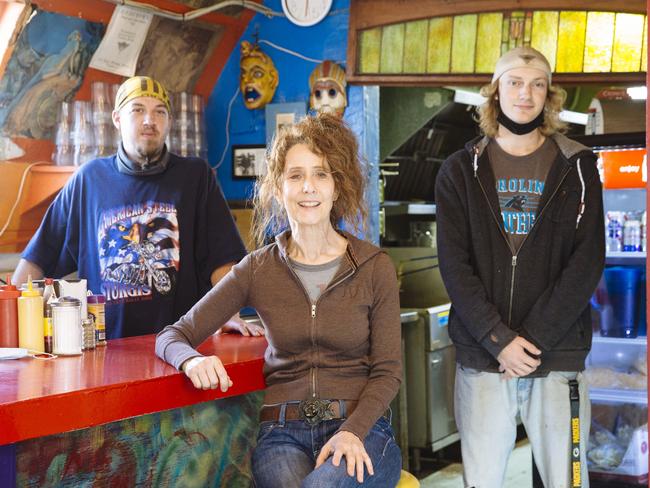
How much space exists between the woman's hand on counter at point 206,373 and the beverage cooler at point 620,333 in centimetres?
286

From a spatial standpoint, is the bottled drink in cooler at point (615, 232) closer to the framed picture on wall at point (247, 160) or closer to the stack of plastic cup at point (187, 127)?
the framed picture on wall at point (247, 160)

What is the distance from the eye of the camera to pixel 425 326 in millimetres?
5359

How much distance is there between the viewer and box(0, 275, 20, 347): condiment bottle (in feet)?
8.19

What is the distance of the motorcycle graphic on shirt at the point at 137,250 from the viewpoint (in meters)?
3.26

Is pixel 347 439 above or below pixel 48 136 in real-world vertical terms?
below

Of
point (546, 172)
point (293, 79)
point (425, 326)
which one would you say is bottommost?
point (425, 326)

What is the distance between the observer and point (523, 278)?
2.97 m

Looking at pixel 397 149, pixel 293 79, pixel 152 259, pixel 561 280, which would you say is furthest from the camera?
pixel 397 149

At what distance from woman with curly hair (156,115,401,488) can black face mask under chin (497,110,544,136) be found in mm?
726

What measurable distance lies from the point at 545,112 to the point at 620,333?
192 cm

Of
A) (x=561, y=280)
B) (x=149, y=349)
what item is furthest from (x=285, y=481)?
(x=561, y=280)

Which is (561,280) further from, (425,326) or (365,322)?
(425,326)

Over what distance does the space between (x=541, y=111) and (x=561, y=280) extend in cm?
58

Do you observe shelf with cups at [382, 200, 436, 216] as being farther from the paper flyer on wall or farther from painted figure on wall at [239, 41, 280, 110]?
the paper flyer on wall
